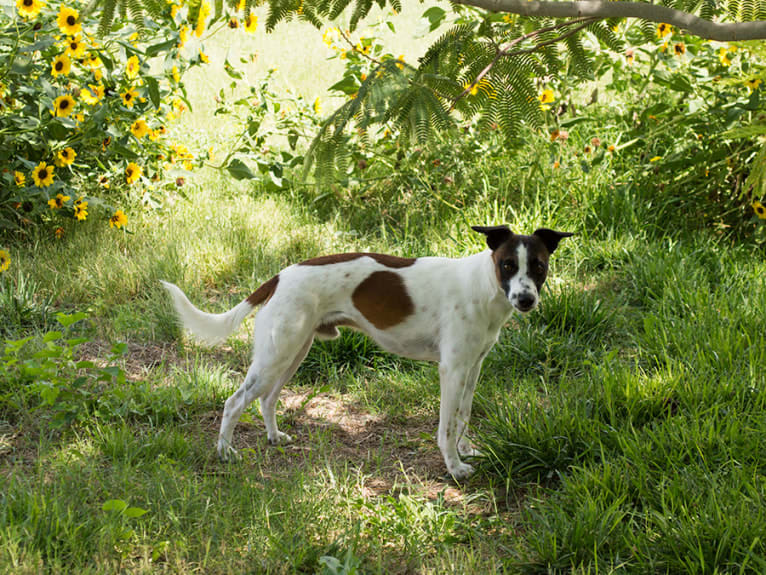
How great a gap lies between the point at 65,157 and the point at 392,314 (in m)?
3.08

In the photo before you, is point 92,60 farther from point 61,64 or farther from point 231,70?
point 231,70

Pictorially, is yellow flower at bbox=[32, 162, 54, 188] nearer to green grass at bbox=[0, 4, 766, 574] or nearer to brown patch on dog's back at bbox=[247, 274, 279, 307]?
green grass at bbox=[0, 4, 766, 574]

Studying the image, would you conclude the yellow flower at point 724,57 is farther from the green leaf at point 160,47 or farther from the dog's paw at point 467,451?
the green leaf at point 160,47

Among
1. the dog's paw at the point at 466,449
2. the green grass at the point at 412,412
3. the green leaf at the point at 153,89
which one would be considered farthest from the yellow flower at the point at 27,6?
the dog's paw at the point at 466,449

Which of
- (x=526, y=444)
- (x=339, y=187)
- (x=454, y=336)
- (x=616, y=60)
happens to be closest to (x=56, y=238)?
(x=339, y=187)

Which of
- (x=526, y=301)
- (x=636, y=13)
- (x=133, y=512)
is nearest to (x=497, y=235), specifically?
(x=526, y=301)

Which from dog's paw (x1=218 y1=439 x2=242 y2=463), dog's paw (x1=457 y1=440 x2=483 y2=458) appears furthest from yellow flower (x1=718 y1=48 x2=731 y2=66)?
dog's paw (x1=218 y1=439 x2=242 y2=463)

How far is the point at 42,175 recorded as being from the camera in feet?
16.8

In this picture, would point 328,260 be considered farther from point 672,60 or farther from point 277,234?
point 672,60

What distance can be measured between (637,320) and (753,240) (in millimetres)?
1494

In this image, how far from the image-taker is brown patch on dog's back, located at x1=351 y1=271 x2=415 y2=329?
11.6 feet

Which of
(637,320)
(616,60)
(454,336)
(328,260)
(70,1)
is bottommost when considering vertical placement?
(637,320)

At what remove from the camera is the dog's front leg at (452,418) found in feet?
11.3

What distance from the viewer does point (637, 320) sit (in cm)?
469
